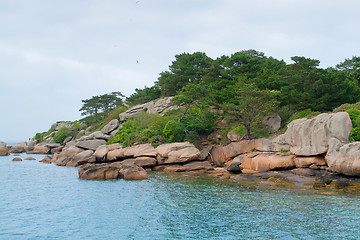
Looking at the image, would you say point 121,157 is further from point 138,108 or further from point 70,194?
point 138,108

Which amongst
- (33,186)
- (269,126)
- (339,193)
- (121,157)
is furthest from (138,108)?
(339,193)

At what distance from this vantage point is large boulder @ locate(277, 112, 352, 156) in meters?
25.5

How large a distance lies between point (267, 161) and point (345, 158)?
8083 millimetres

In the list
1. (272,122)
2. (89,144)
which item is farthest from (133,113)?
(272,122)

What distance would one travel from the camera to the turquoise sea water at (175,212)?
12977 mm

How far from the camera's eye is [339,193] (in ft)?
66.6

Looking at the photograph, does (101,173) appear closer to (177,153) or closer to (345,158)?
(177,153)

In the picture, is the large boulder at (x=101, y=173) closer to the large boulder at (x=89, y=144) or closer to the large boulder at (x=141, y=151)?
the large boulder at (x=141, y=151)

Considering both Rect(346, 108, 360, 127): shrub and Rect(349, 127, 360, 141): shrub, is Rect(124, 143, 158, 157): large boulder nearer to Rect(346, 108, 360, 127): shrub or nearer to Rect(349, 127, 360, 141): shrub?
Rect(349, 127, 360, 141): shrub

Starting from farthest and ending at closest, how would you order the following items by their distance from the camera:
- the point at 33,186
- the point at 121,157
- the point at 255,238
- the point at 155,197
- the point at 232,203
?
the point at 121,157 < the point at 33,186 < the point at 155,197 < the point at 232,203 < the point at 255,238

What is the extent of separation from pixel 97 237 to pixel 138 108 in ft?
155

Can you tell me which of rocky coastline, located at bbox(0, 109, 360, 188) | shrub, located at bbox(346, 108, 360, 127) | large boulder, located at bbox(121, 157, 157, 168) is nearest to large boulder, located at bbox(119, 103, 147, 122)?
rocky coastline, located at bbox(0, 109, 360, 188)

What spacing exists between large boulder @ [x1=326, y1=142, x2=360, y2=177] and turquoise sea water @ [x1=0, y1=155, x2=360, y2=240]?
11.4ft

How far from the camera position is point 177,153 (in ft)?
113
